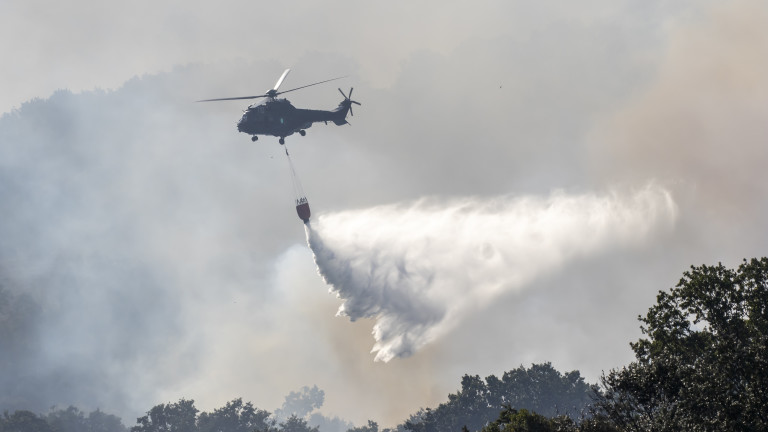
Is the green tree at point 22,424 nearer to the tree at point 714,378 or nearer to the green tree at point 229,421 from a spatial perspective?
the green tree at point 229,421

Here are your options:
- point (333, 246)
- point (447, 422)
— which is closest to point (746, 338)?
point (333, 246)

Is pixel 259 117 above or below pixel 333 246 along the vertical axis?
above

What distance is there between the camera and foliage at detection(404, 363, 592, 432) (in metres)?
166

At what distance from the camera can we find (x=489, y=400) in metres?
171

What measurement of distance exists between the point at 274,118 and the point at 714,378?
240ft

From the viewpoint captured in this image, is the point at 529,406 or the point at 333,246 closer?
the point at 333,246

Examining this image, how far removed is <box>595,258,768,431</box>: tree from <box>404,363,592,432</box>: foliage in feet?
342

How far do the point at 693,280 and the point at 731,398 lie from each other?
2002 cm

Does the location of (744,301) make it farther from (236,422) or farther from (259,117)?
(236,422)

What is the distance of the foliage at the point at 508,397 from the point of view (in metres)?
166

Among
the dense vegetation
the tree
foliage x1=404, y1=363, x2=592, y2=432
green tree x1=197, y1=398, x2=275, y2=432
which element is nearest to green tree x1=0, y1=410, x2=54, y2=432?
green tree x1=197, y1=398, x2=275, y2=432

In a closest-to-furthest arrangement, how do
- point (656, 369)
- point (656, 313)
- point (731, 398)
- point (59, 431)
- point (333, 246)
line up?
1. point (731, 398)
2. point (656, 369)
3. point (656, 313)
4. point (333, 246)
5. point (59, 431)

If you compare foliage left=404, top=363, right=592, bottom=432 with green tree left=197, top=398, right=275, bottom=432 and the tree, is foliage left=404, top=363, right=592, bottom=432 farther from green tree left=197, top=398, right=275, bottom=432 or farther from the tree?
the tree

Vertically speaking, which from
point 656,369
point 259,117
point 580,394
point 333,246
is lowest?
point 656,369
